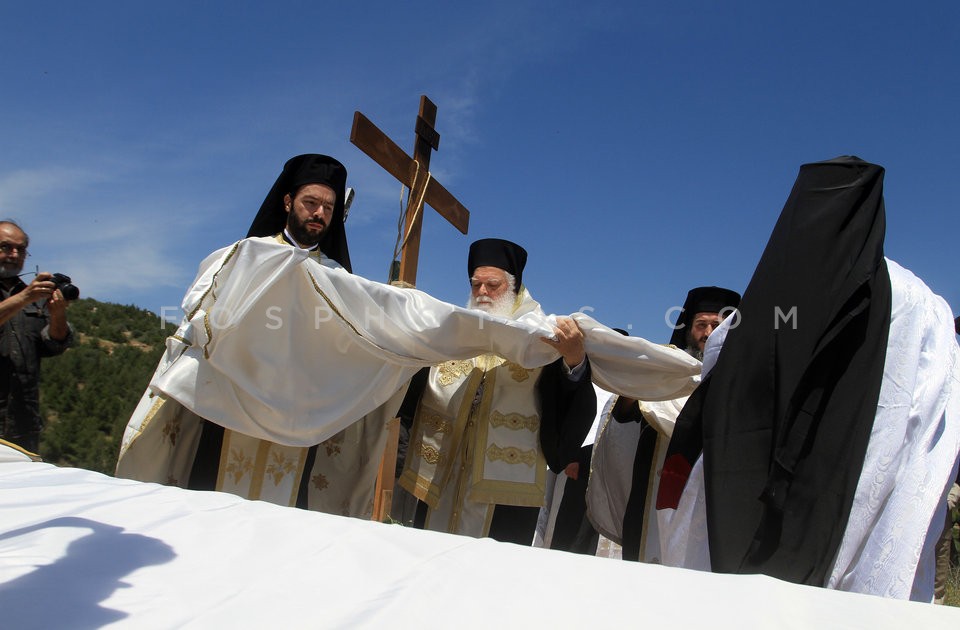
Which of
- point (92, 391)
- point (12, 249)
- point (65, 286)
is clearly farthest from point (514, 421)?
point (92, 391)

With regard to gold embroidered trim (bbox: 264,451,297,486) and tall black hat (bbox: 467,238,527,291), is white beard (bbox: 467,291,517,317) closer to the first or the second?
tall black hat (bbox: 467,238,527,291)

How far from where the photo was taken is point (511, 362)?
14.9 feet

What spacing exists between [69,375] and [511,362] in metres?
13.5

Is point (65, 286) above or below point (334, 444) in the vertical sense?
above

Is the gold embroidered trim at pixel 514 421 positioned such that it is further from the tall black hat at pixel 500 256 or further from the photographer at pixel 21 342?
the photographer at pixel 21 342

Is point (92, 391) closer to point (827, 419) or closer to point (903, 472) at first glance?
point (827, 419)

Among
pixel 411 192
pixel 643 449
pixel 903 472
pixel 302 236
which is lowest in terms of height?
pixel 643 449

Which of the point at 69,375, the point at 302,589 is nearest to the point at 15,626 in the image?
the point at 302,589

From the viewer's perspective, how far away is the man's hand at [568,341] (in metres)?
4.11

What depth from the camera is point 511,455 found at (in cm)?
439

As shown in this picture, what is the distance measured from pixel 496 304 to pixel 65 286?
246 cm

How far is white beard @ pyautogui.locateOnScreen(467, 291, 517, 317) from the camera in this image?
190 inches

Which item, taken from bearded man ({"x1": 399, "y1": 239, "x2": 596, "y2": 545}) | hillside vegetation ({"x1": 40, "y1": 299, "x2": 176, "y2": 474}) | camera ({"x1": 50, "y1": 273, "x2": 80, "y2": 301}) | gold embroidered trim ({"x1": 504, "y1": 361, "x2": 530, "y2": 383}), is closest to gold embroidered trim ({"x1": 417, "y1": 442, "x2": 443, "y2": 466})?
bearded man ({"x1": 399, "y1": 239, "x2": 596, "y2": 545})

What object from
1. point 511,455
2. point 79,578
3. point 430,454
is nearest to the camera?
point 79,578
